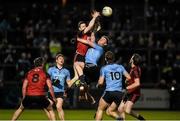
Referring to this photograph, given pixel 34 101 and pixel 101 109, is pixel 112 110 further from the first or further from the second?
pixel 34 101

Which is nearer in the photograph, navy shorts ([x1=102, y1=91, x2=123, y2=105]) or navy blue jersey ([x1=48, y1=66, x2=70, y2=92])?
navy shorts ([x1=102, y1=91, x2=123, y2=105])

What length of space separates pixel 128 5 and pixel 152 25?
3.62 m

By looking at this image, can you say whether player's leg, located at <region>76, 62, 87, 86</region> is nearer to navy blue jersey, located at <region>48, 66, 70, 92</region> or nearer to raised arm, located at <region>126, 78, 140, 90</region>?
navy blue jersey, located at <region>48, 66, 70, 92</region>

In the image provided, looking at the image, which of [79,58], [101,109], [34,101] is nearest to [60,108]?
[101,109]

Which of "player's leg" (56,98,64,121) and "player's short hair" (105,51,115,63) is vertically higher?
"player's short hair" (105,51,115,63)

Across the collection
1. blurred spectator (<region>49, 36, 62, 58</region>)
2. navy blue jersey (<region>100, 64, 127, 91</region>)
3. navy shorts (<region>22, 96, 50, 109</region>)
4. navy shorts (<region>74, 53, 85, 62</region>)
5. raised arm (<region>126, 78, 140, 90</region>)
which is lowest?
navy shorts (<region>22, 96, 50, 109</region>)

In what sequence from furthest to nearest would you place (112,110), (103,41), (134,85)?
(103,41), (134,85), (112,110)

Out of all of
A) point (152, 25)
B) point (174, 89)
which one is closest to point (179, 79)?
point (174, 89)

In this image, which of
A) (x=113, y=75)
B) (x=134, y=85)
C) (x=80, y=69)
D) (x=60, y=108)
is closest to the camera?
(x=113, y=75)

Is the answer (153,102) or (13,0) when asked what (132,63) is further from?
(13,0)

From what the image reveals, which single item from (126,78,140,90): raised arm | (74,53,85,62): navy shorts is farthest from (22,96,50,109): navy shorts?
(74,53,85,62): navy shorts

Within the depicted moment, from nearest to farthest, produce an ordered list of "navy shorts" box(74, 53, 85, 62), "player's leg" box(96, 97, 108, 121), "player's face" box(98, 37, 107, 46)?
"player's leg" box(96, 97, 108, 121) → "player's face" box(98, 37, 107, 46) → "navy shorts" box(74, 53, 85, 62)

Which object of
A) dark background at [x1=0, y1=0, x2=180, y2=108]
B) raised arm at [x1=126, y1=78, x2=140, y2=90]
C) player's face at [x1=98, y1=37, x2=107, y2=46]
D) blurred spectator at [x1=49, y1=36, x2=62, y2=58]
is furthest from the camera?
blurred spectator at [x1=49, y1=36, x2=62, y2=58]

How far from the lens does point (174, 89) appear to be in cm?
2959
